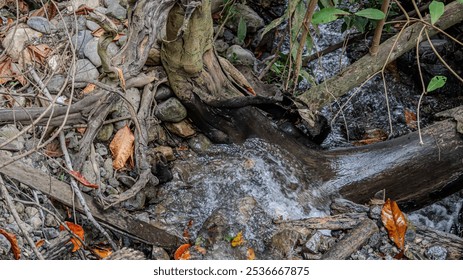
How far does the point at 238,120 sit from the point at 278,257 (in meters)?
0.94

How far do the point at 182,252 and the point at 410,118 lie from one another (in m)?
2.19

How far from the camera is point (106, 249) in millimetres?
2904

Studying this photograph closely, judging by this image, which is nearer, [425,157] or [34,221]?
[34,221]

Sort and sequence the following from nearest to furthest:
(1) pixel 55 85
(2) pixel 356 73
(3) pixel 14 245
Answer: (3) pixel 14 245
(1) pixel 55 85
(2) pixel 356 73

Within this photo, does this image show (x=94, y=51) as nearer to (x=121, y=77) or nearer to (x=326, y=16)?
(x=121, y=77)

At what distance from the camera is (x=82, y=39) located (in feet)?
11.5

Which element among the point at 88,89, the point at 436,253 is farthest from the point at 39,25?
the point at 436,253

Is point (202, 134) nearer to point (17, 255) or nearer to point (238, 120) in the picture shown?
point (238, 120)

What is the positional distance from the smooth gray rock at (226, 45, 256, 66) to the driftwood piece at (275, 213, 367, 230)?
136cm

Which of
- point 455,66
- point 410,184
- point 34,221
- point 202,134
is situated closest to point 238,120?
point 202,134

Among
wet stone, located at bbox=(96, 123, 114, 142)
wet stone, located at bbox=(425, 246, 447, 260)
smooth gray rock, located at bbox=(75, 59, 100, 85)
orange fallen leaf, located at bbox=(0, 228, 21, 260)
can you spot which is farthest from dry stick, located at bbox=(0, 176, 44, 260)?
wet stone, located at bbox=(425, 246, 447, 260)

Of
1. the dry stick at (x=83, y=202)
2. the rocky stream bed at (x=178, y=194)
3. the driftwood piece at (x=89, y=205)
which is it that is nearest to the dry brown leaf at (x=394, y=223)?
the rocky stream bed at (x=178, y=194)

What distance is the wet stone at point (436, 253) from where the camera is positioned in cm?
297

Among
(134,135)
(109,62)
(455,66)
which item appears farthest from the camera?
(455,66)
